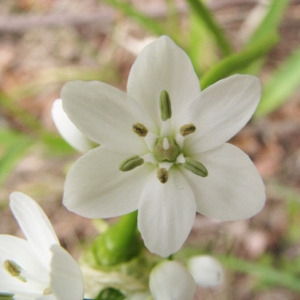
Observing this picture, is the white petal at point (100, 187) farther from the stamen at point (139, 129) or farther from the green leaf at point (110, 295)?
the green leaf at point (110, 295)

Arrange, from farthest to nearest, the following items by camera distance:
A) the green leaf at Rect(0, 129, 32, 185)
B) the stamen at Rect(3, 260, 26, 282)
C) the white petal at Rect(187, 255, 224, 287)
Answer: the green leaf at Rect(0, 129, 32, 185), the white petal at Rect(187, 255, 224, 287), the stamen at Rect(3, 260, 26, 282)

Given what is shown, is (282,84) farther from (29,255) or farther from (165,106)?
(29,255)

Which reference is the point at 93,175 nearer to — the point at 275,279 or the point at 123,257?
the point at 123,257

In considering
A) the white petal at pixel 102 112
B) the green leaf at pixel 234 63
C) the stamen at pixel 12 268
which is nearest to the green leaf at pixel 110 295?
the stamen at pixel 12 268

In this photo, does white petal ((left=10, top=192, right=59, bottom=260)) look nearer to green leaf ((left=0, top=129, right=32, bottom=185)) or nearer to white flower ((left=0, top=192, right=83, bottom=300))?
white flower ((left=0, top=192, right=83, bottom=300))

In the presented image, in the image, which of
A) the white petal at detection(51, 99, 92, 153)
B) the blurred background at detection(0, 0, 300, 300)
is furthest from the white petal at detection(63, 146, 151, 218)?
the blurred background at detection(0, 0, 300, 300)
